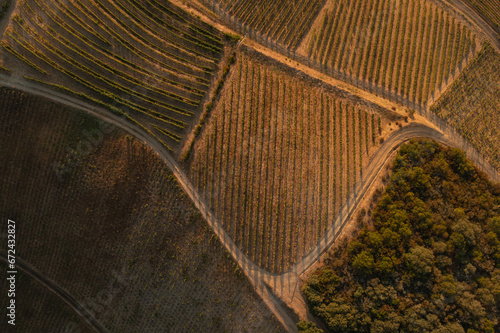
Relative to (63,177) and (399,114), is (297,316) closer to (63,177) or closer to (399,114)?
(399,114)

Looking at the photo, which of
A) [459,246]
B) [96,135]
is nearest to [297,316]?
[459,246]

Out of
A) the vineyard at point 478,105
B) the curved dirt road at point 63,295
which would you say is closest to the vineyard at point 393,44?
the vineyard at point 478,105

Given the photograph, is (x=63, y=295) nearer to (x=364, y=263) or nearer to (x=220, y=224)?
(x=220, y=224)

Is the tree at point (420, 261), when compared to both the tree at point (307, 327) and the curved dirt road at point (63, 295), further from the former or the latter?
the curved dirt road at point (63, 295)

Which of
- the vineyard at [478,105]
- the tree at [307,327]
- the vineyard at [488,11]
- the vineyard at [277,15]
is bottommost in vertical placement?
the tree at [307,327]

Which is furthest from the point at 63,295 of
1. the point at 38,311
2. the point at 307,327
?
the point at 307,327
